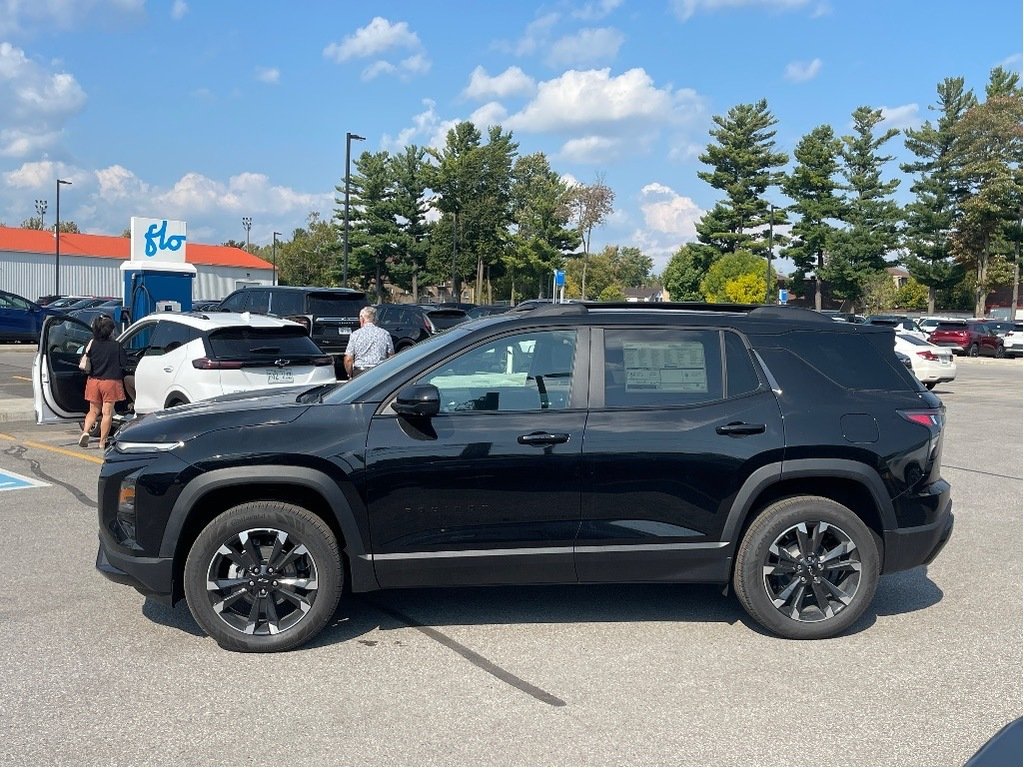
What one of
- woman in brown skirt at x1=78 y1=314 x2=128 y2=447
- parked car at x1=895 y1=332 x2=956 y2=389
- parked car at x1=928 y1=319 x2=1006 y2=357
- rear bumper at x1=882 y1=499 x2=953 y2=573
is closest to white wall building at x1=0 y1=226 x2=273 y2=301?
parked car at x1=928 y1=319 x2=1006 y2=357

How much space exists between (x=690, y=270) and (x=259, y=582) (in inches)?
2981

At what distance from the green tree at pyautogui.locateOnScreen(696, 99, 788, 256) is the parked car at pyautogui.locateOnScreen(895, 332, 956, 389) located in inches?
2063

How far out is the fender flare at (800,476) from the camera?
4844mm

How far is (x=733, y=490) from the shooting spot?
4844mm

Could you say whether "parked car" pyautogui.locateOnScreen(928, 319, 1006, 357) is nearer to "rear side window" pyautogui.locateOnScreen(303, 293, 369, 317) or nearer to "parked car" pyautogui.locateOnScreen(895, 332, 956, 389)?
"parked car" pyautogui.locateOnScreen(895, 332, 956, 389)

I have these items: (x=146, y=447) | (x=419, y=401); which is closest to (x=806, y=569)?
(x=419, y=401)

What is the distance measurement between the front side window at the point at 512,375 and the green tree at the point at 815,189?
68531mm

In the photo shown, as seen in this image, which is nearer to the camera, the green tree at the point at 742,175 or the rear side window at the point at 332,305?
A: the rear side window at the point at 332,305

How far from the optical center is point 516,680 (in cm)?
430


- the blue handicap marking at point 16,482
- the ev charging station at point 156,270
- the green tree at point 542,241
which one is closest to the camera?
the blue handicap marking at point 16,482

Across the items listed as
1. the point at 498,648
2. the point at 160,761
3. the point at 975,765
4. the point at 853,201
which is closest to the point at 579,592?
the point at 498,648

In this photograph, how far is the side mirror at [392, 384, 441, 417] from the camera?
4582 mm

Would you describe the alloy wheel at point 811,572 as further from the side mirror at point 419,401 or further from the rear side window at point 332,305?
the rear side window at point 332,305

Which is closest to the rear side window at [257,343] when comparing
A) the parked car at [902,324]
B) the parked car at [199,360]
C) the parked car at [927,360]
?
the parked car at [199,360]
